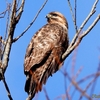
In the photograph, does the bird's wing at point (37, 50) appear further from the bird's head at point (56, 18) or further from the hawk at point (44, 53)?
the bird's head at point (56, 18)

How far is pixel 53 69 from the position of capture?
16.2 ft

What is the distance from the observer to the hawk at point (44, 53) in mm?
4424

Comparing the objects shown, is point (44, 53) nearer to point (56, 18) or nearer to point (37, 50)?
point (37, 50)

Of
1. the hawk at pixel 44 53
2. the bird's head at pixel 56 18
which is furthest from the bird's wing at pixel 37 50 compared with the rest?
the bird's head at pixel 56 18

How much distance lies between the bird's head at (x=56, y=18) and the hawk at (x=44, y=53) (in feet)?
0.92

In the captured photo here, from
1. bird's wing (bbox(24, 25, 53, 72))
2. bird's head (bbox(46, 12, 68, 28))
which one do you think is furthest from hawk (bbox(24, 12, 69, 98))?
bird's head (bbox(46, 12, 68, 28))

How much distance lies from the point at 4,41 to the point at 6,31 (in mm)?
133

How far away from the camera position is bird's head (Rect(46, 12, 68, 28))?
727 centimetres

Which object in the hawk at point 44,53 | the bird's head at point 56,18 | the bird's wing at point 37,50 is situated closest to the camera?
the hawk at point 44,53

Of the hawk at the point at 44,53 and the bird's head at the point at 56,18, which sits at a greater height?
the bird's head at the point at 56,18

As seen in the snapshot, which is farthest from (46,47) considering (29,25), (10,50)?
(10,50)

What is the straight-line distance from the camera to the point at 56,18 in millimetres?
7438

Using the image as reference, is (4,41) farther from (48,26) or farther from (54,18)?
(54,18)

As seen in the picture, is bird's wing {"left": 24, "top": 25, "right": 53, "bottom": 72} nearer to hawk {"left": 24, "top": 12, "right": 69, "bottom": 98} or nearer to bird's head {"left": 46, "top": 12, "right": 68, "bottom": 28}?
hawk {"left": 24, "top": 12, "right": 69, "bottom": 98}
